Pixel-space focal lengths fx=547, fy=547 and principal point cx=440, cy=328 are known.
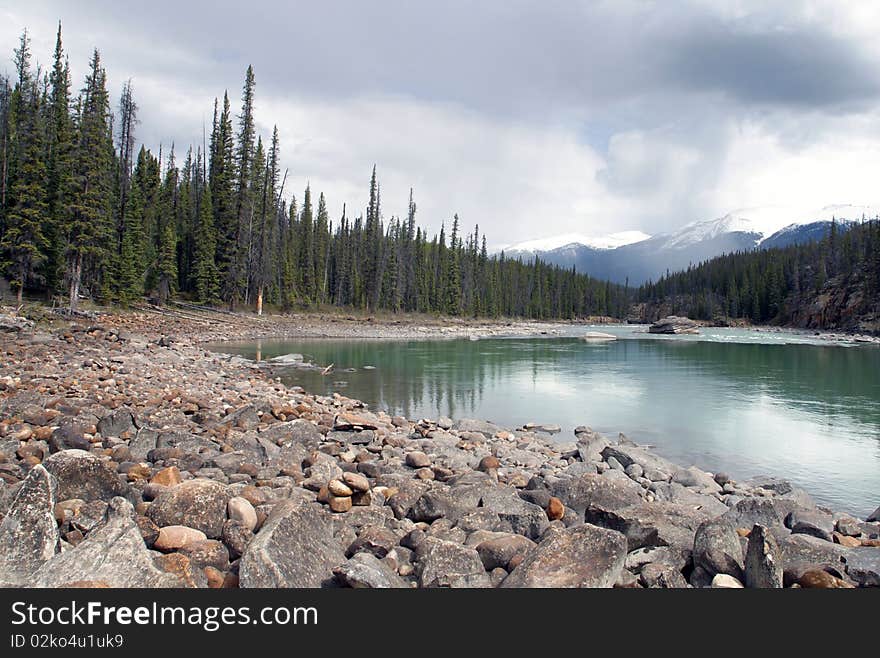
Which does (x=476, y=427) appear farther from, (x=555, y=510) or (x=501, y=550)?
(x=501, y=550)

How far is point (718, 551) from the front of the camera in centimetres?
477

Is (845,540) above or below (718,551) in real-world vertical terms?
below

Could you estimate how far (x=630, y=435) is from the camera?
48.7ft

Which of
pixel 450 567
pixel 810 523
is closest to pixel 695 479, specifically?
pixel 810 523

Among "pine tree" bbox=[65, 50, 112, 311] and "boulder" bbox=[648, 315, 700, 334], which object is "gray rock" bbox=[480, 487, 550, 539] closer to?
"pine tree" bbox=[65, 50, 112, 311]

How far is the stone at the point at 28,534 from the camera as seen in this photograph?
3.90 meters

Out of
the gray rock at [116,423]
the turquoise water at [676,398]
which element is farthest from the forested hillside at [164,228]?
the gray rock at [116,423]

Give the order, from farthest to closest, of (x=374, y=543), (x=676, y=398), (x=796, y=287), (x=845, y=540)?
(x=796, y=287) < (x=676, y=398) < (x=845, y=540) < (x=374, y=543)

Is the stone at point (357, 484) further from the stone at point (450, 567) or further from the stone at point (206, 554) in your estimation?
the stone at point (206, 554)

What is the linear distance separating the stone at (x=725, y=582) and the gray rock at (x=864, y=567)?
1195mm

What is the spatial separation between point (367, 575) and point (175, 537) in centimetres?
167

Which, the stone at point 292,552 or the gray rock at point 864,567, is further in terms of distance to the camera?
the gray rock at point 864,567

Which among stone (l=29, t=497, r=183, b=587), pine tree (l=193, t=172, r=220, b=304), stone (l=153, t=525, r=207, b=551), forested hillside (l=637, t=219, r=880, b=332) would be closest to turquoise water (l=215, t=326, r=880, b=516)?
stone (l=153, t=525, r=207, b=551)

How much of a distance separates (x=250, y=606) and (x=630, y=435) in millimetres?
13014
